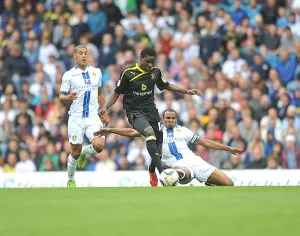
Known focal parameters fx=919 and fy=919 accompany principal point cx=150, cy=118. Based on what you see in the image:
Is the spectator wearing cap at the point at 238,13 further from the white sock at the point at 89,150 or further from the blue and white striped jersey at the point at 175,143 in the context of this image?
the white sock at the point at 89,150

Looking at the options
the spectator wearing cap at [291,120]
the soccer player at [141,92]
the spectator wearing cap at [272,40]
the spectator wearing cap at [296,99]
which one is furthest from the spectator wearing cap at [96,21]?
the soccer player at [141,92]

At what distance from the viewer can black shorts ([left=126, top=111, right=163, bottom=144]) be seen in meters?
14.3

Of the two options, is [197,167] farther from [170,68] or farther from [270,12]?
[270,12]

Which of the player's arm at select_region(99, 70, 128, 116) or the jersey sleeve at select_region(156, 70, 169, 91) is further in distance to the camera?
the jersey sleeve at select_region(156, 70, 169, 91)

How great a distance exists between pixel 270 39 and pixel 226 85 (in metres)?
1.82

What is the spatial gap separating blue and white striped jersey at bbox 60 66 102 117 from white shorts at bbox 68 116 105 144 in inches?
3.3

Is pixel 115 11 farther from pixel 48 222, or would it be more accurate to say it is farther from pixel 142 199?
pixel 48 222

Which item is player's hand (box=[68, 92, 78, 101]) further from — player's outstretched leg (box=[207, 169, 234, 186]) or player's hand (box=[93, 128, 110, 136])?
player's outstretched leg (box=[207, 169, 234, 186])

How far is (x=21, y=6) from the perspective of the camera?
25516 mm

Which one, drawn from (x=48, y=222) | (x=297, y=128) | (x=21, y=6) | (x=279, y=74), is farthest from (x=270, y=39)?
(x=48, y=222)

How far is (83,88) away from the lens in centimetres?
1502

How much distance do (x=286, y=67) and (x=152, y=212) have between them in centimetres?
1253

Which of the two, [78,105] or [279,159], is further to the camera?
[279,159]

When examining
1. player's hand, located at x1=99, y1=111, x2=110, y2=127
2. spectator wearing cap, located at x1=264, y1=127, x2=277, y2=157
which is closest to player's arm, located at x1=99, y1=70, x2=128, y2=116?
player's hand, located at x1=99, y1=111, x2=110, y2=127
